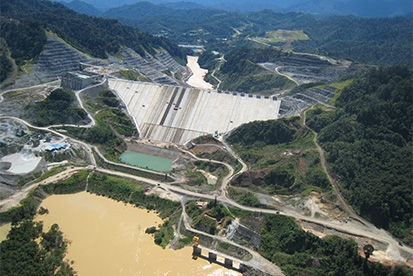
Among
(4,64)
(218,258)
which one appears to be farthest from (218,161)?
(4,64)

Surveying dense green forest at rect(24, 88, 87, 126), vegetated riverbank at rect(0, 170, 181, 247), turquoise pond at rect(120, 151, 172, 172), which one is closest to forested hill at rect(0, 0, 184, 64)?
dense green forest at rect(24, 88, 87, 126)

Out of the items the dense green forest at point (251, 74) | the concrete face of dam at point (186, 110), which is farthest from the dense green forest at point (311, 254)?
the dense green forest at point (251, 74)

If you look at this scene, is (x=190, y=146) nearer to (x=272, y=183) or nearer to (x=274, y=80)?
(x=272, y=183)

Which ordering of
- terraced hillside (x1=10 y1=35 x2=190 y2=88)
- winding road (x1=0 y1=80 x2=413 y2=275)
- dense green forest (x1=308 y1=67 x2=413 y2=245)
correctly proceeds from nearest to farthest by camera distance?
winding road (x1=0 y1=80 x2=413 y2=275)
dense green forest (x1=308 y1=67 x2=413 y2=245)
terraced hillside (x1=10 y1=35 x2=190 y2=88)

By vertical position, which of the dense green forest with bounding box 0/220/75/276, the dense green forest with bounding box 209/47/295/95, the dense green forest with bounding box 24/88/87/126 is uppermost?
the dense green forest with bounding box 0/220/75/276

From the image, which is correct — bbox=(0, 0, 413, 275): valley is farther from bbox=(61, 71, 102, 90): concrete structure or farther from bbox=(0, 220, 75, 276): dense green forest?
bbox=(0, 220, 75, 276): dense green forest

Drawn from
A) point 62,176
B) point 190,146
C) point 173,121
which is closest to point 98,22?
point 173,121
